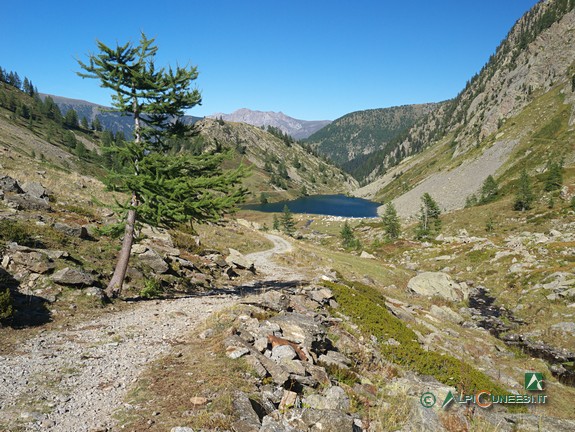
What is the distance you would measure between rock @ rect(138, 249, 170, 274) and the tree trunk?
4.57m

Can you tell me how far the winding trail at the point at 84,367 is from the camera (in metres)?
7.38

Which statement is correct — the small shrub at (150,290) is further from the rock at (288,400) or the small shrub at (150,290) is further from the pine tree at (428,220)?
the pine tree at (428,220)

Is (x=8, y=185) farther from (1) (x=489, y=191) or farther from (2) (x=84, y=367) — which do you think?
(1) (x=489, y=191)

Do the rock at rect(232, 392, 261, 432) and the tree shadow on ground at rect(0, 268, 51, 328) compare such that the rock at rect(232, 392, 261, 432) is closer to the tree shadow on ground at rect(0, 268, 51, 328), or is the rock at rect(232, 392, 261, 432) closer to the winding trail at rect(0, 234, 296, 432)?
the winding trail at rect(0, 234, 296, 432)

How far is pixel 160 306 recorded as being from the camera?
17625 millimetres

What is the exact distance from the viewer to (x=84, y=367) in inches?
391

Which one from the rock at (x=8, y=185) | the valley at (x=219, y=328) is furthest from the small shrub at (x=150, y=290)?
the rock at (x=8, y=185)

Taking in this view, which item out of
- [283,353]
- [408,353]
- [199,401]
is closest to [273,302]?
[283,353]

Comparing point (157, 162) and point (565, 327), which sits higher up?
point (157, 162)

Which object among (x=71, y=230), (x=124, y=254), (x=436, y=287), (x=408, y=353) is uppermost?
(x=71, y=230)

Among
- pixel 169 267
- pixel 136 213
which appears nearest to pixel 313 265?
pixel 169 267

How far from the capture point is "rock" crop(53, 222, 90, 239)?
21.9 metres

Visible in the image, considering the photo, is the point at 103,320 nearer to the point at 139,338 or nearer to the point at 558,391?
the point at 139,338

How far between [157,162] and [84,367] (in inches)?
361
